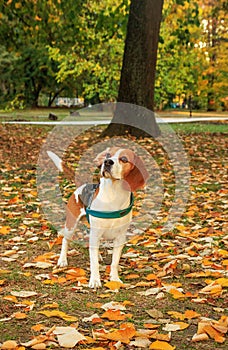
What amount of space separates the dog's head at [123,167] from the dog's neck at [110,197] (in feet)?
0.31

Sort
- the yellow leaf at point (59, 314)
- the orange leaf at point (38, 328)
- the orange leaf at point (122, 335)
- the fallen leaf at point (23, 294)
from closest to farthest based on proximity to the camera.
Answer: the orange leaf at point (122, 335)
the orange leaf at point (38, 328)
the yellow leaf at point (59, 314)
the fallen leaf at point (23, 294)

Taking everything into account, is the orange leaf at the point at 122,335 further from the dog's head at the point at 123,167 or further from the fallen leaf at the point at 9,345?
the dog's head at the point at 123,167

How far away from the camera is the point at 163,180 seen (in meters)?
9.98

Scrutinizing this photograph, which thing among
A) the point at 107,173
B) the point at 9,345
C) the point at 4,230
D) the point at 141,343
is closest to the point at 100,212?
the point at 107,173

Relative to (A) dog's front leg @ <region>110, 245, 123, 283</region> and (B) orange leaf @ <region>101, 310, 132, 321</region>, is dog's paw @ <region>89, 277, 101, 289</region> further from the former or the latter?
(B) orange leaf @ <region>101, 310, 132, 321</region>

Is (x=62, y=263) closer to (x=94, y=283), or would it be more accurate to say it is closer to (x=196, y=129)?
(x=94, y=283)

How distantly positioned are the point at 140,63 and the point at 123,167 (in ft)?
33.4

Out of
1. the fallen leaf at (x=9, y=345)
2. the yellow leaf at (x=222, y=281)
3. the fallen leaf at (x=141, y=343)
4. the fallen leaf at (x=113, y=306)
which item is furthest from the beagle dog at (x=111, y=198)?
the fallen leaf at (x=9, y=345)

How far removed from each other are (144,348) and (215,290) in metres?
1.16

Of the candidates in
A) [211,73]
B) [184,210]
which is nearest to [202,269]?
[184,210]

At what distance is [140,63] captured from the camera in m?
14.0

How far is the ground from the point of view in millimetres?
3385

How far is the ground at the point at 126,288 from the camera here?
338 cm

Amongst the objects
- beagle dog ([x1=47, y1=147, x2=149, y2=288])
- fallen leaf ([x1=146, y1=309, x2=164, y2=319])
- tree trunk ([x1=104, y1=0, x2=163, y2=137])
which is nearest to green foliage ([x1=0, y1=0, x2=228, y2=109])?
tree trunk ([x1=104, y1=0, x2=163, y2=137])
